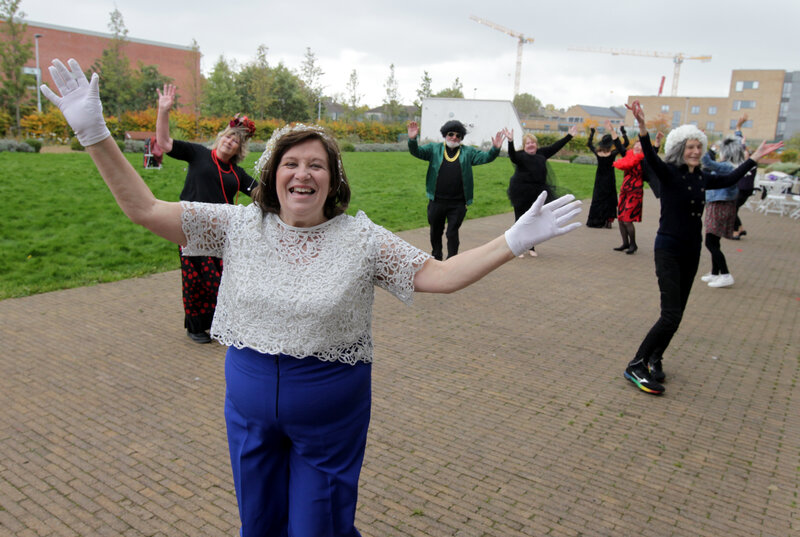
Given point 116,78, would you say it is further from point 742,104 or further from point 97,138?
point 742,104

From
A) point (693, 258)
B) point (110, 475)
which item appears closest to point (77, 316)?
point (110, 475)

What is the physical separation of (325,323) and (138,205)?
76 cm

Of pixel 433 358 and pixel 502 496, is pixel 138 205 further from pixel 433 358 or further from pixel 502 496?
pixel 433 358

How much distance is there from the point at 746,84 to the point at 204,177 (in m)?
102

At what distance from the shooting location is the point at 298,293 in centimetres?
212

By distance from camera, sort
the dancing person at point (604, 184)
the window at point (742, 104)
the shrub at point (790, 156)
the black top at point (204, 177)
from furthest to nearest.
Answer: the window at point (742, 104), the shrub at point (790, 156), the dancing person at point (604, 184), the black top at point (204, 177)

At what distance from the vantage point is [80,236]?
988cm

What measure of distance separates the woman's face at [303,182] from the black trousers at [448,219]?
6351 mm

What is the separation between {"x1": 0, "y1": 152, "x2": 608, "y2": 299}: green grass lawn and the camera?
8.14 metres

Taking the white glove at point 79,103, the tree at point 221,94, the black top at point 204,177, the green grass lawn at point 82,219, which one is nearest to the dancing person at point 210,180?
the black top at point 204,177

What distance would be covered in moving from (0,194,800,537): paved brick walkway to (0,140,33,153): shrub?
20.6 metres

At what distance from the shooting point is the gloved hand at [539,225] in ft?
6.99

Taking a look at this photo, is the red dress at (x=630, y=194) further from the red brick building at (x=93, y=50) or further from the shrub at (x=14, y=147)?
the red brick building at (x=93, y=50)

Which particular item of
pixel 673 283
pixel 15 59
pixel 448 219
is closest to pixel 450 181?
pixel 448 219
